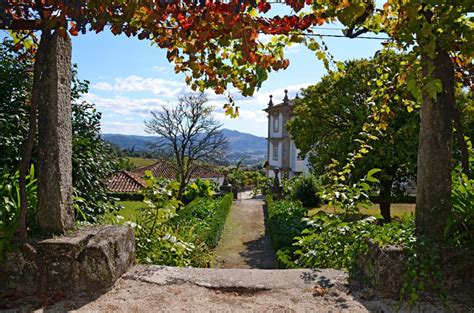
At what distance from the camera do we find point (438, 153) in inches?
104

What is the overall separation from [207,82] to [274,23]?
3.06 feet

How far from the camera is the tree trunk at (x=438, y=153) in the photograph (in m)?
2.59

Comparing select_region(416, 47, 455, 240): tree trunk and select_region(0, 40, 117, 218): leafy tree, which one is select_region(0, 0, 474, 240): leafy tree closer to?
select_region(416, 47, 455, 240): tree trunk

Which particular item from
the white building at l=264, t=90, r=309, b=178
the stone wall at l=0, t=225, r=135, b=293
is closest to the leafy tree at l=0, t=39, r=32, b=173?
the stone wall at l=0, t=225, r=135, b=293

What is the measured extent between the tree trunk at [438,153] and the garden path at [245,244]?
6099mm

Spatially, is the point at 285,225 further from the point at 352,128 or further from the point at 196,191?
the point at 196,191

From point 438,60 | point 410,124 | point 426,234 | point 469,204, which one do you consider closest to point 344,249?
point 426,234

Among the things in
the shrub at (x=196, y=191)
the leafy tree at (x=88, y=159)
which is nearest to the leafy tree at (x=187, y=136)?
the shrub at (x=196, y=191)

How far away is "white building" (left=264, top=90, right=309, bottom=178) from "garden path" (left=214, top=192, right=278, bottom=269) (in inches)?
692

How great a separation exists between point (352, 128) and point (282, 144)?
77.1ft

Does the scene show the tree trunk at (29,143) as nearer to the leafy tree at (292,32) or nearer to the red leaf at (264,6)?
the leafy tree at (292,32)

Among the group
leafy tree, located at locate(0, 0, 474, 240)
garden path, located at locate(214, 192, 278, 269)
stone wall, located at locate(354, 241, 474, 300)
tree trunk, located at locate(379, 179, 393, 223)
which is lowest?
garden path, located at locate(214, 192, 278, 269)

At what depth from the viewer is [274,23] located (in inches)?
97.0

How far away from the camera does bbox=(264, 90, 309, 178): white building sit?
1355 inches
